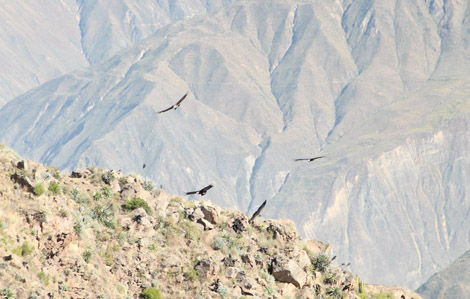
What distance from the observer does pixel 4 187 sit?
36.5 m

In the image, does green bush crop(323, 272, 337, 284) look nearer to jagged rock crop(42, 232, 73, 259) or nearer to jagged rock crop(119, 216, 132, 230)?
jagged rock crop(119, 216, 132, 230)

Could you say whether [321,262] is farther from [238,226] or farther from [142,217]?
[142,217]

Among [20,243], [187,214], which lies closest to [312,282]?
[187,214]

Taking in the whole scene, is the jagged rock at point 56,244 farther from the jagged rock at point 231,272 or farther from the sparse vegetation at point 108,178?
the sparse vegetation at point 108,178

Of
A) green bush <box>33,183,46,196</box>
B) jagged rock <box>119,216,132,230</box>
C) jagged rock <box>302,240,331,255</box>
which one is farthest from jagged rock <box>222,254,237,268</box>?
green bush <box>33,183,46,196</box>

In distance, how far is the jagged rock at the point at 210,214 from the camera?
4716 centimetres

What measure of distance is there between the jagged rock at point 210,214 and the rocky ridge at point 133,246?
62 millimetres

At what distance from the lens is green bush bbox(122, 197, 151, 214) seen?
145 ft

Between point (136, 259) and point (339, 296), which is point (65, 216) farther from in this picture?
point (339, 296)

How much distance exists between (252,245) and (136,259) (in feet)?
27.1

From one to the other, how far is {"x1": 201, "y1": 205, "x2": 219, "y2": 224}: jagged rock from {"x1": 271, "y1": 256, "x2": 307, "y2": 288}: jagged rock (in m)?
4.06

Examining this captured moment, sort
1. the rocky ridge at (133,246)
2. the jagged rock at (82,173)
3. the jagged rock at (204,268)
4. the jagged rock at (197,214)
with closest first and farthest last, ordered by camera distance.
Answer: the rocky ridge at (133,246) → the jagged rock at (204,268) → the jagged rock at (197,214) → the jagged rock at (82,173)

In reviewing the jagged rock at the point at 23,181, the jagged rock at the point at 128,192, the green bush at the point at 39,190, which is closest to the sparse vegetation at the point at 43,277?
the green bush at the point at 39,190

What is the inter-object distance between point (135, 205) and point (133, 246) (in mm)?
3660
